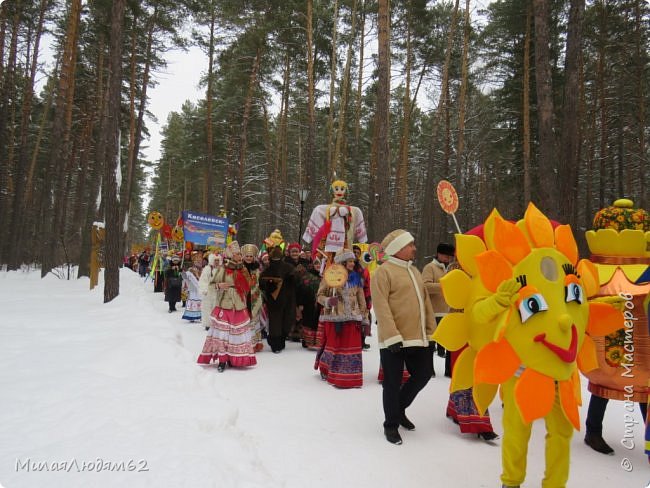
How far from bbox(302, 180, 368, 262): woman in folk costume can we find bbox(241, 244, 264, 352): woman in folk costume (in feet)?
3.13

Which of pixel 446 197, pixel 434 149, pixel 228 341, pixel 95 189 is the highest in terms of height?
pixel 434 149

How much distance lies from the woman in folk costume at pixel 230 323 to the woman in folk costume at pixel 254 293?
36cm

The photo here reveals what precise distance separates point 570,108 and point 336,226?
5.34 m

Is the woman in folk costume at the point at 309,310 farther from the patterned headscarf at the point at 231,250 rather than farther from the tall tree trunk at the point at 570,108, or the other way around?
the tall tree trunk at the point at 570,108

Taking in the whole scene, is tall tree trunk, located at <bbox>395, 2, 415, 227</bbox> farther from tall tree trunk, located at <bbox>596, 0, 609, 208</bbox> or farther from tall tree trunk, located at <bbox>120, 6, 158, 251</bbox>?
tall tree trunk, located at <bbox>120, 6, 158, 251</bbox>

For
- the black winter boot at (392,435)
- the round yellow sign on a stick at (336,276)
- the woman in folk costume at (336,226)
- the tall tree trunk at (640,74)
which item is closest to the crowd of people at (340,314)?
the black winter boot at (392,435)

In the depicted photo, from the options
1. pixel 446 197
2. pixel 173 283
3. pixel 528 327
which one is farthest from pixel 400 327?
pixel 173 283

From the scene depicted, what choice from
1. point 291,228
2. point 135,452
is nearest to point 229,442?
point 135,452

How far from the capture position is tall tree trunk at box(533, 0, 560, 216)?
7.90 metres

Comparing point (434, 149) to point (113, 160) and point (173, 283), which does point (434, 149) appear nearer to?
point (173, 283)

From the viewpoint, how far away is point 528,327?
273 cm

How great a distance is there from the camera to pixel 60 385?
465cm

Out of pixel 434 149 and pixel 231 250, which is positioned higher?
pixel 434 149

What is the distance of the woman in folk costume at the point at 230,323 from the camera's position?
6.71m
